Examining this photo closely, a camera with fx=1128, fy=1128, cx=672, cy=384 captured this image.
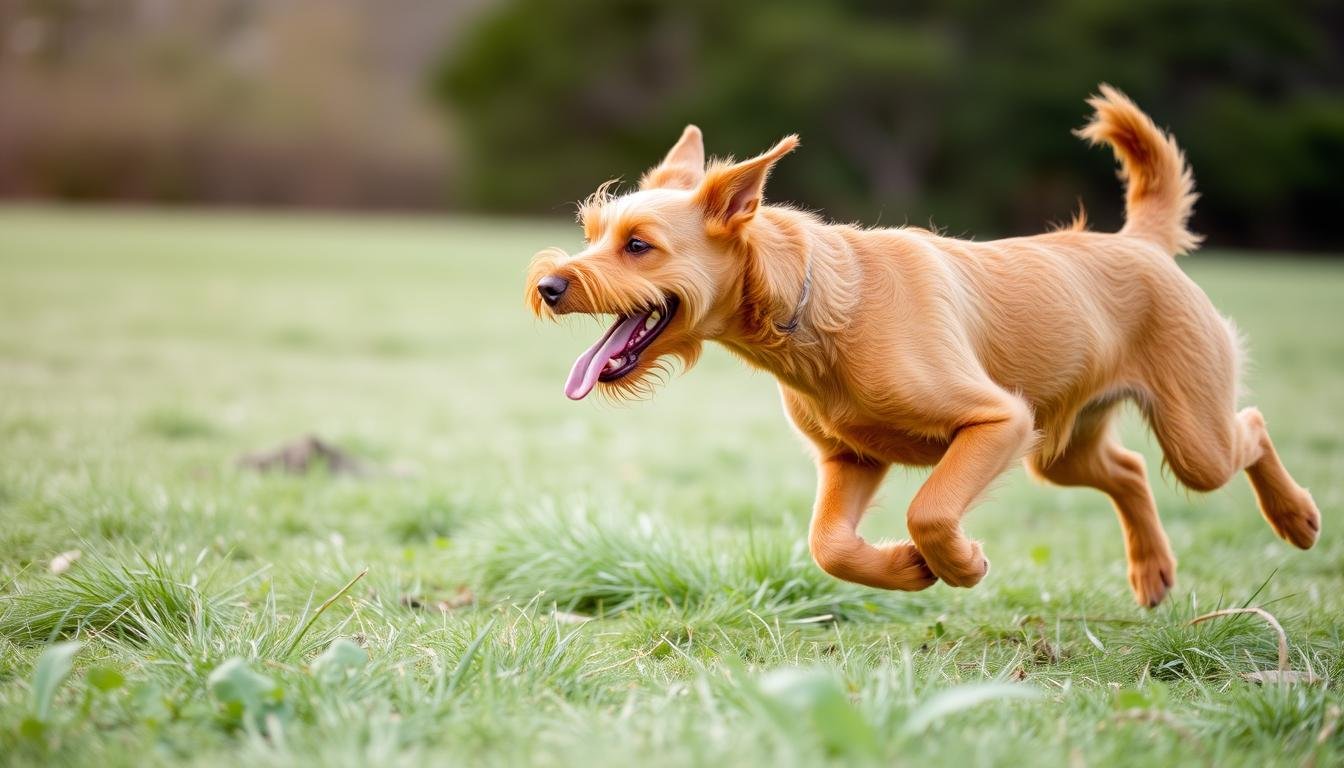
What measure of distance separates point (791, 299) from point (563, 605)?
1.50 m

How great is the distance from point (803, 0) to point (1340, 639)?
5332 centimetres

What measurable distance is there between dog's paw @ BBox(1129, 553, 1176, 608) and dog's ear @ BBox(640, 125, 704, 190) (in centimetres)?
235

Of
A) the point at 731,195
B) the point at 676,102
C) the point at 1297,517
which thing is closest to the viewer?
the point at 731,195

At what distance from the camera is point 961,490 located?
11.5 feet

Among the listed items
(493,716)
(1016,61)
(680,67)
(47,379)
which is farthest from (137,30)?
(493,716)

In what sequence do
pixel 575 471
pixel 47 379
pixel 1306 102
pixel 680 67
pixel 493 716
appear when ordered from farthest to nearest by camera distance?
pixel 680 67
pixel 1306 102
pixel 47 379
pixel 575 471
pixel 493 716

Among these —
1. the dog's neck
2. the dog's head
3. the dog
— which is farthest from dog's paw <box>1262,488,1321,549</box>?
the dog's head

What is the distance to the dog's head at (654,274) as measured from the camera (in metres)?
3.51

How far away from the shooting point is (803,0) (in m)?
53.5

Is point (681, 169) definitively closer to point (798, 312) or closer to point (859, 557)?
point (798, 312)

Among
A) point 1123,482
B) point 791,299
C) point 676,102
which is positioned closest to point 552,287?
point 791,299

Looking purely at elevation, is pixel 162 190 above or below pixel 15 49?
below

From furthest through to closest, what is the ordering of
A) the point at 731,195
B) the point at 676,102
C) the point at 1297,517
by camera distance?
the point at 676,102 < the point at 1297,517 < the point at 731,195

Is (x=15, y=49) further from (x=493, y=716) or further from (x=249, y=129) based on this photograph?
(x=493, y=716)
